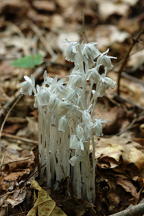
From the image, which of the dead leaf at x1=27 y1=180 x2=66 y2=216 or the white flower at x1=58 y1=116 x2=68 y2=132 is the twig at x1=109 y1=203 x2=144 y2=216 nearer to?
the dead leaf at x1=27 y1=180 x2=66 y2=216

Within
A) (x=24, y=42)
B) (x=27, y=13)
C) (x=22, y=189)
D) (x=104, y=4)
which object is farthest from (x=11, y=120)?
(x=104, y=4)

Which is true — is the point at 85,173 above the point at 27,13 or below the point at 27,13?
below

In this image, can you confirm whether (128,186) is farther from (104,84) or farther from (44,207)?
(104,84)

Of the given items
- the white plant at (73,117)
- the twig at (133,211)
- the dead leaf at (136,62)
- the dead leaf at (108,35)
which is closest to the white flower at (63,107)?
the white plant at (73,117)

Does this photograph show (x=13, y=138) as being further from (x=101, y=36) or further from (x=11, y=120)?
(x=101, y=36)

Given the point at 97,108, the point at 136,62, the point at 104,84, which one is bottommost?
the point at 97,108

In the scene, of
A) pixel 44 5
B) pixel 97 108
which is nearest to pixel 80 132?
pixel 97 108

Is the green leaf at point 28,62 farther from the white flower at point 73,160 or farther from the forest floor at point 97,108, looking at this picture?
the white flower at point 73,160
